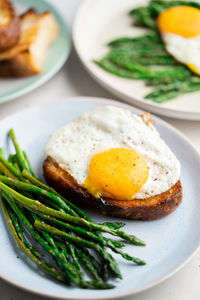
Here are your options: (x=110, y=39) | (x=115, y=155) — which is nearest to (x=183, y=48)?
(x=110, y=39)

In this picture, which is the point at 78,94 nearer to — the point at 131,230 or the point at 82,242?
the point at 131,230

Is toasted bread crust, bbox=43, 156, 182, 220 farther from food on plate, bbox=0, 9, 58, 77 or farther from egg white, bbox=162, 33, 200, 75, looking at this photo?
egg white, bbox=162, 33, 200, 75

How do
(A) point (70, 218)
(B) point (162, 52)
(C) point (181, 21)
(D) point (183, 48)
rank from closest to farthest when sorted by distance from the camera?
(A) point (70, 218) → (D) point (183, 48) → (B) point (162, 52) → (C) point (181, 21)

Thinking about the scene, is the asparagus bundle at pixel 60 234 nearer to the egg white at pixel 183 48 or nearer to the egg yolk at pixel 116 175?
the egg yolk at pixel 116 175

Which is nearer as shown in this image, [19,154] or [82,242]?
[82,242]

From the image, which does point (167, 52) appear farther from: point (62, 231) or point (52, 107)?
point (62, 231)

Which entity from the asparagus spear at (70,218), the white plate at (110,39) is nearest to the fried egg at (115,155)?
the asparagus spear at (70,218)

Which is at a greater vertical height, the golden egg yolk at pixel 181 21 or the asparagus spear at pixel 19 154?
the asparagus spear at pixel 19 154
